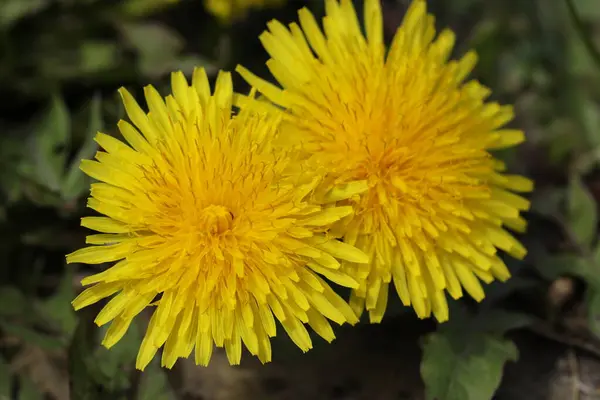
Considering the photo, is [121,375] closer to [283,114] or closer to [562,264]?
[283,114]

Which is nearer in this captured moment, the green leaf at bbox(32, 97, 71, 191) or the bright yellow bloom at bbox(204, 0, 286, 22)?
the green leaf at bbox(32, 97, 71, 191)

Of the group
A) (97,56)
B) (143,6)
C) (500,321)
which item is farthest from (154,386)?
(143,6)

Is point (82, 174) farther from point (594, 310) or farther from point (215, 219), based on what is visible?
point (594, 310)

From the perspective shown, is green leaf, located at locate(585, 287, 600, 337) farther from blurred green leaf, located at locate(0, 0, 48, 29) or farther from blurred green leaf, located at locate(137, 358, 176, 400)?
blurred green leaf, located at locate(0, 0, 48, 29)

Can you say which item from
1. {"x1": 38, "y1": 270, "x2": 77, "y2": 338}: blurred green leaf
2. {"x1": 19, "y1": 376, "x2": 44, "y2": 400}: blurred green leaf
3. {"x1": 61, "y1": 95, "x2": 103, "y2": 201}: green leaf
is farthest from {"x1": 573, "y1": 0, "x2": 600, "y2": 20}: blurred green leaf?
{"x1": 19, "y1": 376, "x2": 44, "y2": 400}: blurred green leaf

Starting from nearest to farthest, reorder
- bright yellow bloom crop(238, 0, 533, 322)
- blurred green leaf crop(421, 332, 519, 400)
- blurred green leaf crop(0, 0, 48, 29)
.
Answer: bright yellow bloom crop(238, 0, 533, 322), blurred green leaf crop(421, 332, 519, 400), blurred green leaf crop(0, 0, 48, 29)

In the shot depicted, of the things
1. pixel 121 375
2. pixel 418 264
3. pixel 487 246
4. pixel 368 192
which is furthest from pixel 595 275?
pixel 121 375
